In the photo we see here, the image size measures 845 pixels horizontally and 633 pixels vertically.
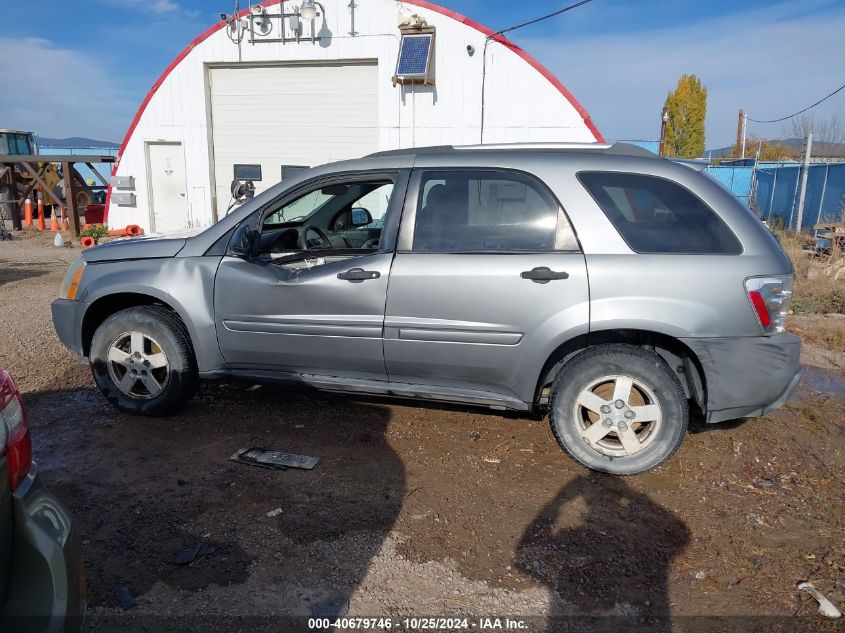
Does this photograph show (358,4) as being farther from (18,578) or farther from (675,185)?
(18,578)

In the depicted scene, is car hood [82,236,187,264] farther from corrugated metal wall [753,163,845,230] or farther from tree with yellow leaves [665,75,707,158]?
tree with yellow leaves [665,75,707,158]

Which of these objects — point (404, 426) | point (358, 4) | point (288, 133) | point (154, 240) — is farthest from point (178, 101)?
point (404, 426)

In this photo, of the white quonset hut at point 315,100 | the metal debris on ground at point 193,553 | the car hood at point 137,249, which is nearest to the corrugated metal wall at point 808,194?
the white quonset hut at point 315,100

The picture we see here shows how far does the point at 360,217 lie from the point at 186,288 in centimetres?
179

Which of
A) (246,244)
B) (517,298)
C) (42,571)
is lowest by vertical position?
(42,571)

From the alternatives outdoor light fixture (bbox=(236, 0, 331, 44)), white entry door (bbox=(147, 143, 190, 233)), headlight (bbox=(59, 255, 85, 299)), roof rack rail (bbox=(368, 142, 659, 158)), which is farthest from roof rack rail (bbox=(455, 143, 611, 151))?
white entry door (bbox=(147, 143, 190, 233))

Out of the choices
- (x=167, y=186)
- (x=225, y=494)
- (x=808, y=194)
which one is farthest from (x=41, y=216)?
(x=808, y=194)

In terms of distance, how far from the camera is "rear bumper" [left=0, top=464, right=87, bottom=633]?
172 centimetres

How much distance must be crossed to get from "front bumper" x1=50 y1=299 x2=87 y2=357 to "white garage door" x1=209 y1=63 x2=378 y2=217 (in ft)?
30.5

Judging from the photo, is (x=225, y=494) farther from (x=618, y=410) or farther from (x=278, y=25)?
(x=278, y=25)

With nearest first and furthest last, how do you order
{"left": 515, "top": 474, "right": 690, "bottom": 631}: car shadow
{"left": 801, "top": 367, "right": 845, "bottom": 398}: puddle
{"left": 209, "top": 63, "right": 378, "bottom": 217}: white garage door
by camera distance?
{"left": 515, "top": 474, "right": 690, "bottom": 631}: car shadow < {"left": 801, "top": 367, "right": 845, "bottom": 398}: puddle < {"left": 209, "top": 63, "right": 378, "bottom": 217}: white garage door

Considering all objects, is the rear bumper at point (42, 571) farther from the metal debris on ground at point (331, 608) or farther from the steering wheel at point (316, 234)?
the steering wheel at point (316, 234)

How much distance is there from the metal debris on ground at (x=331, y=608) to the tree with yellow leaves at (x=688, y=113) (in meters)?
51.7

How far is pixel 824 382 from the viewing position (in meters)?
5.65
